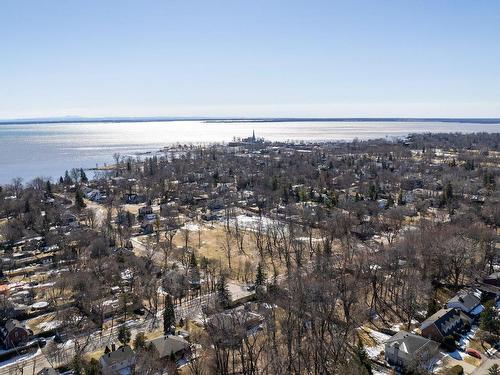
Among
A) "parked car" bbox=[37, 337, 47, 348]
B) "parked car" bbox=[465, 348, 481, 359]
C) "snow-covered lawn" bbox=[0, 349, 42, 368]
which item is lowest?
"snow-covered lawn" bbox=[0, 349, 42, 368]

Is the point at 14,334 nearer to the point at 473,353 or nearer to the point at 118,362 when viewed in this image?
the point at 118,362

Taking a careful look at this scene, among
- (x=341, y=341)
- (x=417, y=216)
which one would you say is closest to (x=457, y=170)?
(x=417, y=216)

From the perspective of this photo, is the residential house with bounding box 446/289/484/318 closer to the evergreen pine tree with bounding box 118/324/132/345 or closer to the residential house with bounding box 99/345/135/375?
the residential house with bounding box 99/345/135/375


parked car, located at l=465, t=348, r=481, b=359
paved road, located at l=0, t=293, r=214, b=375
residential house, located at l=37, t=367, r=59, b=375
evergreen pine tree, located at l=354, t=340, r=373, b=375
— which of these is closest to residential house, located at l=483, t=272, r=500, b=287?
parked car, located at l=465, t=348, r=481, b=359

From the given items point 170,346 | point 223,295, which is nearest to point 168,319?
point 170,346

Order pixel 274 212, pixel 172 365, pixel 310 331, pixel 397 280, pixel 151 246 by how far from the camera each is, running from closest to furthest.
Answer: pixel 172 365 < pixel 310 331 < pixel 397 280 < pixel 151 246 < pixel 274 212

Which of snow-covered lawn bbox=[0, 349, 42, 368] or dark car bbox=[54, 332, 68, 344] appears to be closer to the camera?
snow-covered lawn bbox=[0, 349, 42, 368]

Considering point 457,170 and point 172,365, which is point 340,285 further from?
point 457,170
